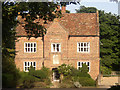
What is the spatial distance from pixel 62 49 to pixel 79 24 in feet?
15.4

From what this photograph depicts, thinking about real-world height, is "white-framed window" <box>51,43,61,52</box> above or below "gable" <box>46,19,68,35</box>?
below

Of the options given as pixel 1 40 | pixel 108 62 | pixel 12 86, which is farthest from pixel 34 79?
pixel 108 62

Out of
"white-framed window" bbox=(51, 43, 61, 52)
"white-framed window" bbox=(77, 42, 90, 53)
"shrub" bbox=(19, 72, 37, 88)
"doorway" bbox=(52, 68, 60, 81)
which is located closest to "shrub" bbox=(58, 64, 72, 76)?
"doorway" bbox=(52, 68, 60, 81)

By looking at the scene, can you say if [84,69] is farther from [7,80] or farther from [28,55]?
[7,80]

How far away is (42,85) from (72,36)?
9265 millimetres

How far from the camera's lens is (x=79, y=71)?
1101 inches

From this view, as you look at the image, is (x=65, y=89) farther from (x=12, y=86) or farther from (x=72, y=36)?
(x=72, y=36)

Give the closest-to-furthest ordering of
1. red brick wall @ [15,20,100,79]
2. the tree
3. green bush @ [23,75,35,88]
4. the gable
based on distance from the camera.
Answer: green bush @ [23,75,35,88] → the gable → red brick wall @ [15,20,100,79] → the tree

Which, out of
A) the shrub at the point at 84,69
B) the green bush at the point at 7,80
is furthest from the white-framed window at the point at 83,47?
the green bush at the point at 7,80

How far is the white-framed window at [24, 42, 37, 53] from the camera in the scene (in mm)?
30156

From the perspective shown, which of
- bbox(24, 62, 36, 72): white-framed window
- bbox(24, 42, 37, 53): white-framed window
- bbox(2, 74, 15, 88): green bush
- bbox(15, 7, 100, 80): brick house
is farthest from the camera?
bbox(24, 42, 37, 53): white-framed window

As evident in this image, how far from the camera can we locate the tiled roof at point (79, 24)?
1190 inches

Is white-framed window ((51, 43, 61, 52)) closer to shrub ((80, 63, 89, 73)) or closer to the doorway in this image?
the doorway

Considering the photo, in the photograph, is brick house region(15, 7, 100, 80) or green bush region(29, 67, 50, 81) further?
brick house region(15, 7, 100, 80)
